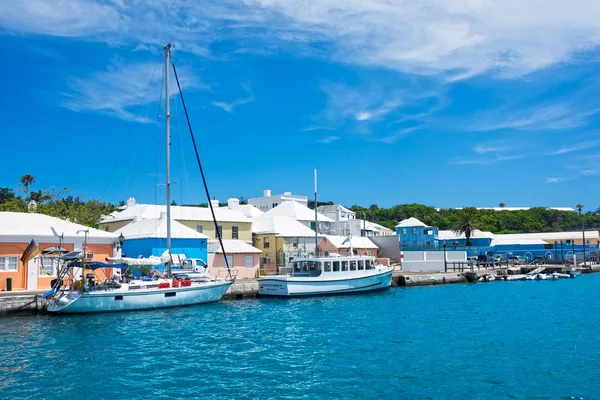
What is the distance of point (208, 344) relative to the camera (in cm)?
2266

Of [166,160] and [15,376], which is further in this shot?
[166,160]

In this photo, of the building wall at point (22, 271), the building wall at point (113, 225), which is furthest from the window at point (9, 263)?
the building wall at point (113, 225)

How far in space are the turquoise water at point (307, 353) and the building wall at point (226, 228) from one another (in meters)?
23.2

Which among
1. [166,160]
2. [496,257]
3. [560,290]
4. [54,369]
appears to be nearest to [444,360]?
[54,369]

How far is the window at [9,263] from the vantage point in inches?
1336

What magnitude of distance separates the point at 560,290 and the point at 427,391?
1462 inches

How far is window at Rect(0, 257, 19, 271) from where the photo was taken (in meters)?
33.9

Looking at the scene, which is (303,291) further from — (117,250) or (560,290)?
(560,290)

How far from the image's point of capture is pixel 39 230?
35.5 metres

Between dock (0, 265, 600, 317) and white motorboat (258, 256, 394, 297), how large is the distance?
1421mm

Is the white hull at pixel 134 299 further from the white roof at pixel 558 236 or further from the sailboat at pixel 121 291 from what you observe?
the white roof at pixel 558 236

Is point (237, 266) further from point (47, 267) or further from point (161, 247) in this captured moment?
point (47, 267)

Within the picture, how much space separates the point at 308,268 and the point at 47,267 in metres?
18.3

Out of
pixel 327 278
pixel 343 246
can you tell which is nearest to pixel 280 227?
pixel 343 246
